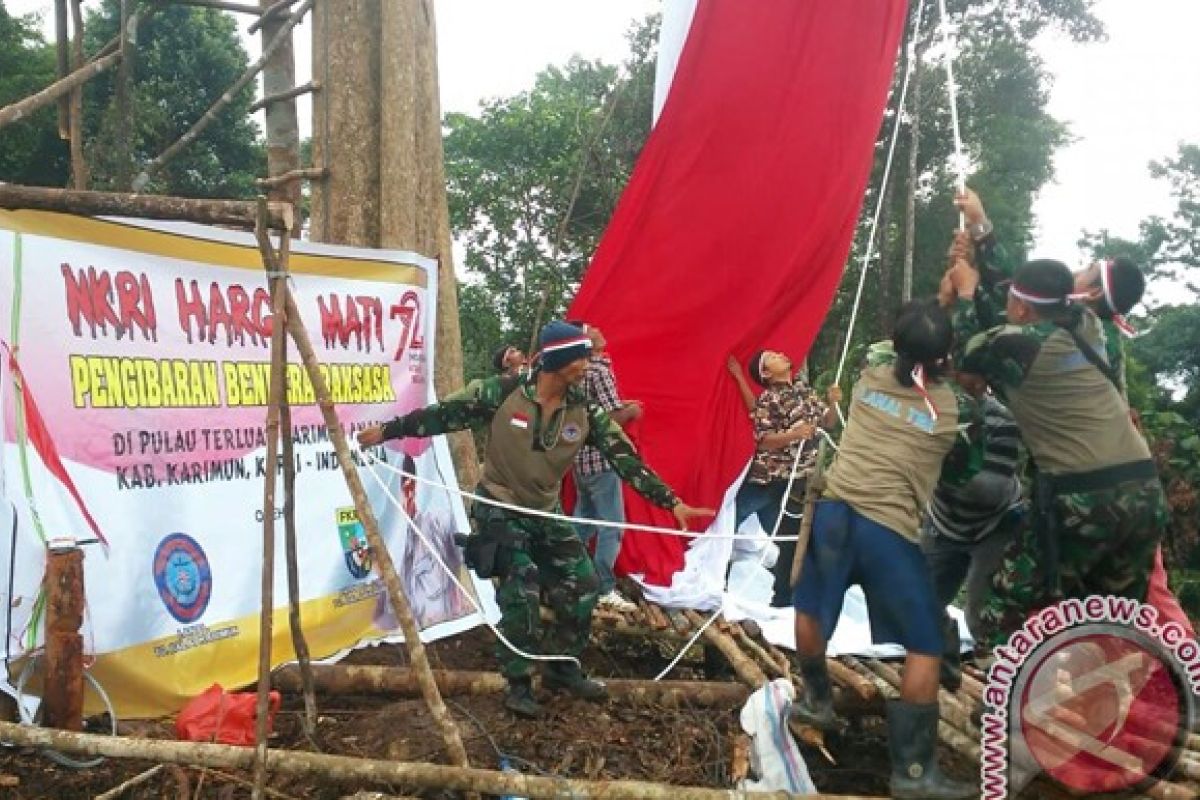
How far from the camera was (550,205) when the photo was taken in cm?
1697

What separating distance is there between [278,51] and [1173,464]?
31.1 ft

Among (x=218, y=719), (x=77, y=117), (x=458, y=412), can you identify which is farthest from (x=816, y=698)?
(x=77, y=117)

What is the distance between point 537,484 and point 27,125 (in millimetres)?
14920

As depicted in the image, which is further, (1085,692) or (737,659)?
(737,659)

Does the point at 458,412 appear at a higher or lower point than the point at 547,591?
higher

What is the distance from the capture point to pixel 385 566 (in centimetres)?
323

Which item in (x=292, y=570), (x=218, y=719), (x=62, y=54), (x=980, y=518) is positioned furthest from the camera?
(x=62, y=54)

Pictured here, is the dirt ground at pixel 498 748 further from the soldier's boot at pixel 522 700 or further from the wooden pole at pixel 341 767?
the wooden pole at pixel 341 767

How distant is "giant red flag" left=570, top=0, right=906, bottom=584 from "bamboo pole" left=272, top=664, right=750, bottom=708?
1.55 m

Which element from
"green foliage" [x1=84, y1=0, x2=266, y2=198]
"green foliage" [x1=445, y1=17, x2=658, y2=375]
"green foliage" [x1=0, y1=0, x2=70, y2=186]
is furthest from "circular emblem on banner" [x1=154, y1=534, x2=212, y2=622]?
"green foliage" [x1=0, y1=0, x2=70, y2=186]

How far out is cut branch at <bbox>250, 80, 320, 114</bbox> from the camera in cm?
564

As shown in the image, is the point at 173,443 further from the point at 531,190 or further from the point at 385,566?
the point at 531,190

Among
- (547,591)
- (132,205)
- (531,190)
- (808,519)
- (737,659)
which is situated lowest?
(737,659)

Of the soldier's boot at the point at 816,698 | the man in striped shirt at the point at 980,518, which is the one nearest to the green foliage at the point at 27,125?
the man in striped shirt at the point at 980,518
